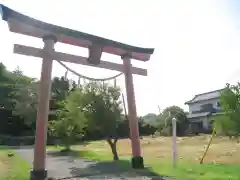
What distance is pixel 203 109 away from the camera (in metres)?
51.6

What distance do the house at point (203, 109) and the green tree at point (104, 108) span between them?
31423mm

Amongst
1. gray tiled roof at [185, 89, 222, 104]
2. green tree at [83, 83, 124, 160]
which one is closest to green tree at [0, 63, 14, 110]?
green tree at [83, 83, 124, 160]

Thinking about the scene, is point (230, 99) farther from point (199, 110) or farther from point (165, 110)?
point (199, 110)

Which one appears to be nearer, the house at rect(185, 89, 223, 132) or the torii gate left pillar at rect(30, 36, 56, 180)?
the torii gate left pillar at rect(30, 36, 56, 180)

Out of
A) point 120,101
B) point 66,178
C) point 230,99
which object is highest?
point 120,101

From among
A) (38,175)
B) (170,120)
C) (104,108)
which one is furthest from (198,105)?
(38,175)

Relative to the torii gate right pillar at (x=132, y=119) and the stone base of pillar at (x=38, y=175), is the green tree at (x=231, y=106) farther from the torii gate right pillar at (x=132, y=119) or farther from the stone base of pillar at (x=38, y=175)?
the stone base of pillar at (x=38, y=175)

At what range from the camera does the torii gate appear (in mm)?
8938

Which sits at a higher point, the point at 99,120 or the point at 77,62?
the point at 77,62

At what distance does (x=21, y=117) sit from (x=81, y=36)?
99.8 feet

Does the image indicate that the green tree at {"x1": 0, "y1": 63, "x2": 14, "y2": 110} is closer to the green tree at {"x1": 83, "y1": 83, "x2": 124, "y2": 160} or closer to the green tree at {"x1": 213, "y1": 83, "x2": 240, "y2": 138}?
the green tree at {"x1": 83, "y1": 83, "x2": 124, "y2": 160}

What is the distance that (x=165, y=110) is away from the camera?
163 ft

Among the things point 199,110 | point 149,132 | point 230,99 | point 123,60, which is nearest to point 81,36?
point 123,60

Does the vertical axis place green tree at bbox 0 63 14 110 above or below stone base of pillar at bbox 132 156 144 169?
above
